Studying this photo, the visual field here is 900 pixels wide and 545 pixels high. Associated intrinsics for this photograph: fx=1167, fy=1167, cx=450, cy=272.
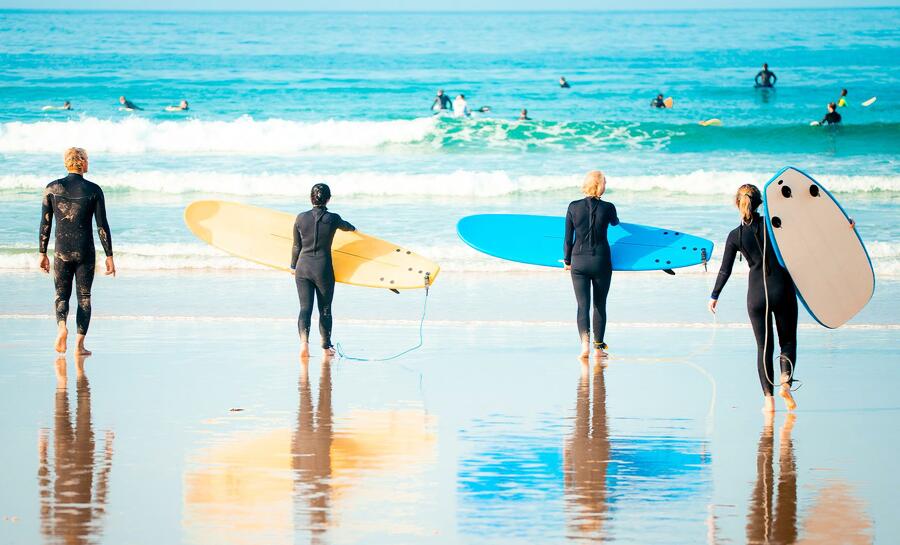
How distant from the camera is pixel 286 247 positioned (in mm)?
9836

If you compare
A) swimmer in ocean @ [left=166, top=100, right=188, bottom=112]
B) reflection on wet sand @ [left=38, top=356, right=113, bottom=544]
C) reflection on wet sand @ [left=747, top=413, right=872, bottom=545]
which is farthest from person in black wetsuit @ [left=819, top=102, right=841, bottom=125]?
reflection on wet sand @ [left=38, top=356, right=113, bottom=544]

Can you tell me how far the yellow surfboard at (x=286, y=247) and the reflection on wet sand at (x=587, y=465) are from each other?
7.67 feet

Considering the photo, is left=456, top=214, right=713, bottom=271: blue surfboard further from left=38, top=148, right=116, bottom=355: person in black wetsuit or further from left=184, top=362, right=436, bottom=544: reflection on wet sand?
left=184, top=362, right=436, bottom=544: reflection on wet sand

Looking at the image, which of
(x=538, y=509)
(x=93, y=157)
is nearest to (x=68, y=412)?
(x=538, y=509)

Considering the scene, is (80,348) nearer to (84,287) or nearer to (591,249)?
(84,287)

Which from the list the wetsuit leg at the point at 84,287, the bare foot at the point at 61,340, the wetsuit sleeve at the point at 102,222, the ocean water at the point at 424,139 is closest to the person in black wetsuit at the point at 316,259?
the wetsuit sleeve at the point at 102,222

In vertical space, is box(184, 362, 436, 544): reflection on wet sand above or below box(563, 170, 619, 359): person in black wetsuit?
below

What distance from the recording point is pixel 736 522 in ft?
15.6

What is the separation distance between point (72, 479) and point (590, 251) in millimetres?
4156

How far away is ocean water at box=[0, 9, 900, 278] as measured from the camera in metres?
17.6

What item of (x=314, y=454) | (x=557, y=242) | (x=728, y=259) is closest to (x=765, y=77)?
(x=557, y=242)

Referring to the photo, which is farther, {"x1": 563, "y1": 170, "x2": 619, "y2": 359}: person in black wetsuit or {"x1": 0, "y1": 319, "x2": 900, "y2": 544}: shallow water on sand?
{"x1": 563, "y1": 170, "x2": 619, "y2": 359}: person in black wetsuit

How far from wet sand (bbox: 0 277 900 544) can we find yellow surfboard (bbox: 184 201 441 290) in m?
0.51

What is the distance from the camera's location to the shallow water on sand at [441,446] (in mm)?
4711
